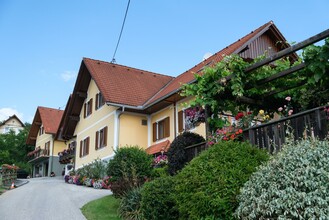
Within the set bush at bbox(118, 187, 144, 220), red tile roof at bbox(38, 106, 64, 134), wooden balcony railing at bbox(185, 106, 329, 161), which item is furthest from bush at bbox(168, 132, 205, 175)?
red tile roof at bbox(38, 106, 64, 134)

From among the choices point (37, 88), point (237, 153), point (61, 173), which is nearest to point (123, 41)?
point (37, 88)

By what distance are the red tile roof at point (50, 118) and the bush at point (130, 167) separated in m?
27.9

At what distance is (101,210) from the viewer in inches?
440

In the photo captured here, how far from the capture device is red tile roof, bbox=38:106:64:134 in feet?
129

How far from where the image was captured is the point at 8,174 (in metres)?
23.6

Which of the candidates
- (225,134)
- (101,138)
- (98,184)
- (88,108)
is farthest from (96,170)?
(225,134)

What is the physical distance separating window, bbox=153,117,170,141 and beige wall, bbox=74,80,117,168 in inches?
95.7

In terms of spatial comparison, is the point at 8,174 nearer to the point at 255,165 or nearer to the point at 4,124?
the point at 255,165

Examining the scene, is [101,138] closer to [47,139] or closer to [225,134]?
[225,134]

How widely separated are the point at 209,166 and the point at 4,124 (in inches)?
2774

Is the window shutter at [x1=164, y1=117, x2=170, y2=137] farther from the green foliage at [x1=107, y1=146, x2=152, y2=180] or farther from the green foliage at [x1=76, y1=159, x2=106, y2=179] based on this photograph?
the green foliage at [x1=107, y1=146, x2=152, y2=180]

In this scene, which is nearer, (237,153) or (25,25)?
(237,153)

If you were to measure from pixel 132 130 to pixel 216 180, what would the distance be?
15927 millimetres

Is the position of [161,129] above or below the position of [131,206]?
above
